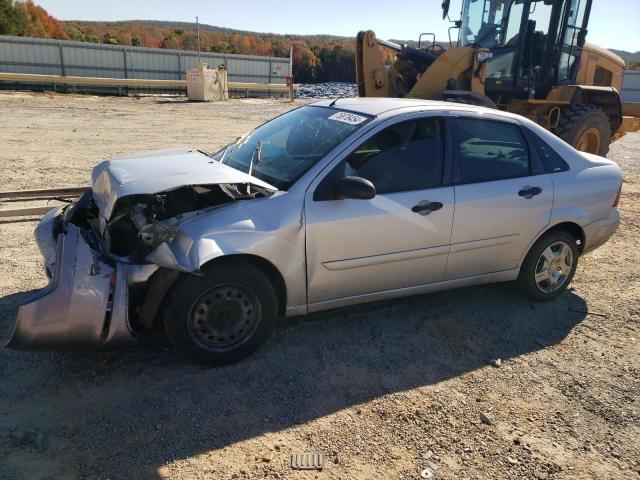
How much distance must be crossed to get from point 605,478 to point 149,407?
8.27 feet

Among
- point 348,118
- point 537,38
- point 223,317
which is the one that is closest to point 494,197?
point 348,118

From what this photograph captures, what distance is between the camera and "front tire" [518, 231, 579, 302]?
4.55m

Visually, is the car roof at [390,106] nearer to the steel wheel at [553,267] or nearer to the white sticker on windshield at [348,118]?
the white sticker on windshield at [348,118]

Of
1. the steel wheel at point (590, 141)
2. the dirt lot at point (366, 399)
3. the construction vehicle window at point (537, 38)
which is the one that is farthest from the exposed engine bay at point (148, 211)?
the steel wheel at point (590, 141)

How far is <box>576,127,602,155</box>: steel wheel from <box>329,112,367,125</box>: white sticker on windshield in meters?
7.21

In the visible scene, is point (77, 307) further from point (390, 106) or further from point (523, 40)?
point (523, 40)

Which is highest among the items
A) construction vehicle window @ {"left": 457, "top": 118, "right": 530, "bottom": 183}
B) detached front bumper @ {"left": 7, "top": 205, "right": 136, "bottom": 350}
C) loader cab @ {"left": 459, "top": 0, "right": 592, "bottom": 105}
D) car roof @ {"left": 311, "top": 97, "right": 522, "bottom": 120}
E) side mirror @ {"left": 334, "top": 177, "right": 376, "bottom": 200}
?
loader cab @ {"left": 459, "top": 0, "right": 592, "bottom": 105}

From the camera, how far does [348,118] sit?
13.4 ft

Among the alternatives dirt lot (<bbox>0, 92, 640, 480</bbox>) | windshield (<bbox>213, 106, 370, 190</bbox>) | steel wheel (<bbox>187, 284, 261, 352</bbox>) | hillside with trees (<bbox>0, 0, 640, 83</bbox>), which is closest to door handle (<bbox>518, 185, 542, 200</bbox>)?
dirt lot (<bbox>0, 92, 640, 480</bbox>)

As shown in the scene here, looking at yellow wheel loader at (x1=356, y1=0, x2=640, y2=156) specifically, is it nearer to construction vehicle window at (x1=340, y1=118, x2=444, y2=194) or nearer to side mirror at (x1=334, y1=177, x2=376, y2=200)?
construction vehicle window at (x1=340, y1=118, x2=444, y2=194)

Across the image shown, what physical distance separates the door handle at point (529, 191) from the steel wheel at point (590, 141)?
6.27 m

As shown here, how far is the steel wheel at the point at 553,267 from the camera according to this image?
15.2 ft

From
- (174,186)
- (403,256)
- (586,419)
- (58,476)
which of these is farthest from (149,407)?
(586,419)

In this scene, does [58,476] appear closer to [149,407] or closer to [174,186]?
[149,407]
